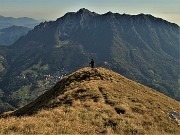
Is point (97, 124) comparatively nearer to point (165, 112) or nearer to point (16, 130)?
point (16, 130)

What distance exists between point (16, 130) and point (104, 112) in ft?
46.9

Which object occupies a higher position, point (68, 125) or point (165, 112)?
point (68, 125)

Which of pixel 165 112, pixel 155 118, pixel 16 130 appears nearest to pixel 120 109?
pixel 155 118

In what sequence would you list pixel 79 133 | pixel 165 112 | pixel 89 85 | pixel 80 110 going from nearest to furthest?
pixel 79 133
pixel 80 110
pixel 165 112
pixel 89 85

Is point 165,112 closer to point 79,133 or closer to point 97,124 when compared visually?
point 97,124

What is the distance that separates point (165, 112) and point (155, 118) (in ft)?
16.2

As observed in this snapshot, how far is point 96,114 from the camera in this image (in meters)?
37.1

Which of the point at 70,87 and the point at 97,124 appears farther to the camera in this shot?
the point at 70,87

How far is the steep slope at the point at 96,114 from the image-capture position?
29219 mm

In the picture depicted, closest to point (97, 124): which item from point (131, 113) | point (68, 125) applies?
point (68, 125)

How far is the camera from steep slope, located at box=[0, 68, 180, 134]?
29219 millimetres

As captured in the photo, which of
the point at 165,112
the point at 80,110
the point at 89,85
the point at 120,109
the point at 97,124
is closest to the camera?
the point at 97,124

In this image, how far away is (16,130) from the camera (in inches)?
1049

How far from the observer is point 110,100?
147ft
